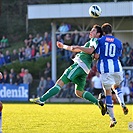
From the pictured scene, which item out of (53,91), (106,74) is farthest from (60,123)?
(106,74)

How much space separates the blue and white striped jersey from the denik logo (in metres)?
16.5

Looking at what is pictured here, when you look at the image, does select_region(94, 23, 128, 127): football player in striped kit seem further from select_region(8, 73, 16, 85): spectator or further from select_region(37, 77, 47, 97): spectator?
select_region(8, 73, 16, 85): spectator

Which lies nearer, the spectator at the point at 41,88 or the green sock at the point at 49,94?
the green sock at the point at 49,94

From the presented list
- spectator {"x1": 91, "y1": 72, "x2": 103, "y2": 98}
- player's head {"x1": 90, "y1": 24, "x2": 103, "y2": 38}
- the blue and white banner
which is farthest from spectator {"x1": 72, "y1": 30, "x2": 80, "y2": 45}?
player's head {"x1": 90, "y1": 24, "x2": 103, "y2": 38}

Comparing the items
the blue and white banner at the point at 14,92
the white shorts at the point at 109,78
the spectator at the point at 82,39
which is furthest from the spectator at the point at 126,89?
the white shorts at the point at 109,78

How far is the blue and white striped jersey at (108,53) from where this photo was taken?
1220cm

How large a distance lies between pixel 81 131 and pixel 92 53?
1919 mm

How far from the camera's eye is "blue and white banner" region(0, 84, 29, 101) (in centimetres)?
2842

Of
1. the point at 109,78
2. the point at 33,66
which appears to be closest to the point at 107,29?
the point at 109,78

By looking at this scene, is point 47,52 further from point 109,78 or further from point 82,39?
point 109,78

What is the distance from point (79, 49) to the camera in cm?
1230

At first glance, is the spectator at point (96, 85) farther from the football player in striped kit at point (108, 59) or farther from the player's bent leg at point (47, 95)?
the football player in striped kit at point (108, 59)

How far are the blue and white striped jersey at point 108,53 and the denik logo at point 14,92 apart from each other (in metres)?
16.5

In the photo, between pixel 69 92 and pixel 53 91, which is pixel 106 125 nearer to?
pixel 53 91
